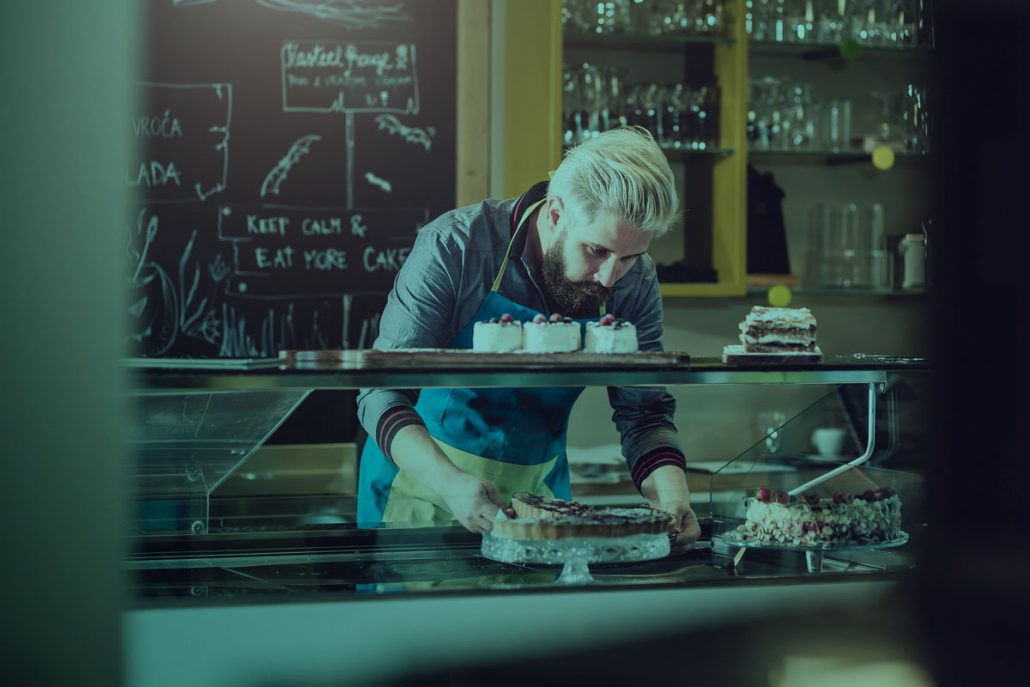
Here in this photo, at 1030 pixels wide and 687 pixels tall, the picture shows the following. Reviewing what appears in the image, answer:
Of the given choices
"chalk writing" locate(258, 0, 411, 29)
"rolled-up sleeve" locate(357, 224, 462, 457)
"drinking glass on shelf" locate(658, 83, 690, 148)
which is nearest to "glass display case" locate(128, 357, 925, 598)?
"rolled-up sleeve" locate(357, 224, 462, 457)

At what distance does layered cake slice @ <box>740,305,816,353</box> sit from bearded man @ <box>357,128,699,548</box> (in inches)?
12.9

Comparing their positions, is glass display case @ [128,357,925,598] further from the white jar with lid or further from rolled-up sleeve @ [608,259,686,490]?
the white jar with lid

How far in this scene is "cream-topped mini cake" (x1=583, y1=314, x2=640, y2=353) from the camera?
178cm

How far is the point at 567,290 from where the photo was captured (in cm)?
226

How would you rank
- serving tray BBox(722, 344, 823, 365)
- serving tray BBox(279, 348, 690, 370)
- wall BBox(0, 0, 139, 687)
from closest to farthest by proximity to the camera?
wall BBox(0, 0, 139, 687) < serving tray BBox(279, 348, 690, 370) < serving tray BBox(722, 344, 823, 365)

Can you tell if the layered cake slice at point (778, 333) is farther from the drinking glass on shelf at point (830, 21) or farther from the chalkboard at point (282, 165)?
the drinking glass on shelf at point (830, 21)

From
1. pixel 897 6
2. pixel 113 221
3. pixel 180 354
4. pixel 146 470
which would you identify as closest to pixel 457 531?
pixel 146 470

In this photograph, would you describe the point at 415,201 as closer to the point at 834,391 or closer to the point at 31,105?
the point at 834,391

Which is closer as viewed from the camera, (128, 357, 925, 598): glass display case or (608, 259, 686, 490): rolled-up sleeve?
(128, 357, 925, 598): glass display case

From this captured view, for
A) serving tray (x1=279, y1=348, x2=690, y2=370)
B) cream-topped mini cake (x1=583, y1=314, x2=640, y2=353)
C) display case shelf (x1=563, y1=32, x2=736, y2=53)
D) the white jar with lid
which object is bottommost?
serving tray (x1=279, y1=348, x2=690, y2=370)

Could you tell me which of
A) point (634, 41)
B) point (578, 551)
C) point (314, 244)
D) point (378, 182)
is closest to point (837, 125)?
point (634, 41)

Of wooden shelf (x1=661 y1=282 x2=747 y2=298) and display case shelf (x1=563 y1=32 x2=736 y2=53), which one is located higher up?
display case shelf (x1=563 y1=32 x2=736 y2=53)

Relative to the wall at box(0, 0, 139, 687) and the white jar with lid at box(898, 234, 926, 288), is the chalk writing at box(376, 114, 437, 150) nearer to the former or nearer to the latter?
the white jar with lid at box(898, 234, 926, 288)

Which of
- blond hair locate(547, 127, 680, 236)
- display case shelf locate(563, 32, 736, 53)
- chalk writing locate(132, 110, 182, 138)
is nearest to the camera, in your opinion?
blond hair locate(547, 127, 680, 236)
